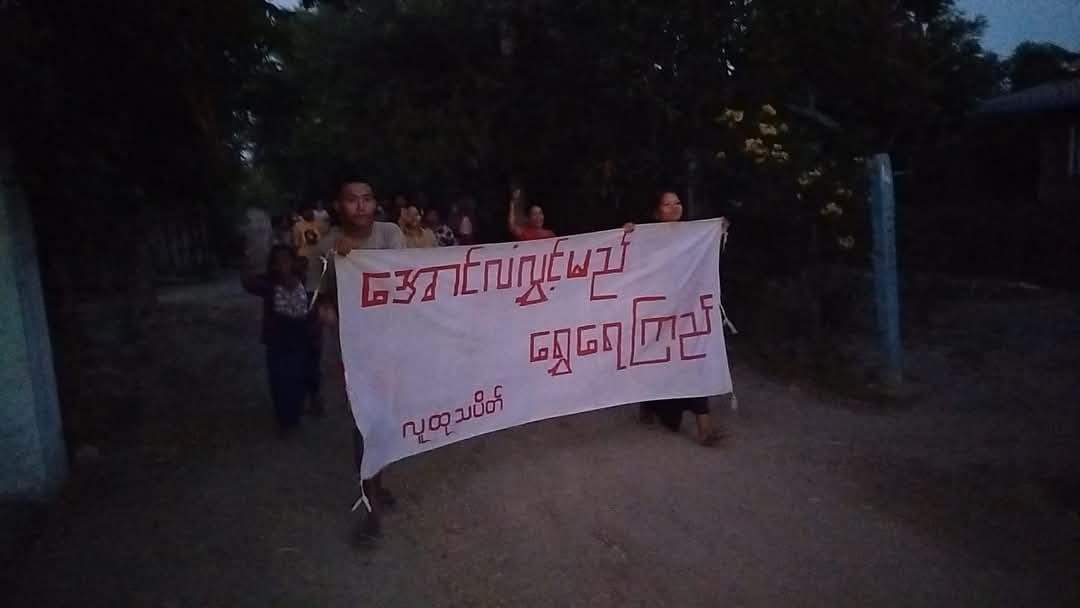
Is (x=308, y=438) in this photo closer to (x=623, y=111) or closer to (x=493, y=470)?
(x=493, y=470)

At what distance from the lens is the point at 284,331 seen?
7.13m

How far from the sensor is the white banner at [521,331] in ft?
16.7

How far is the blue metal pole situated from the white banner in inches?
73.5

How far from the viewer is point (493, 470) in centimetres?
598

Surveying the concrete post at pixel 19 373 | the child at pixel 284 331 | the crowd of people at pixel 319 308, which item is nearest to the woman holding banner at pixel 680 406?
the crowd of people at pixel 319 308

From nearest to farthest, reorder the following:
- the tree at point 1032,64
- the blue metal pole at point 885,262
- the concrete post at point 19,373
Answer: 1. the concrete post at point 19,373
2. the blue metal pole at point 885,262
3. the tree at point 1032,64

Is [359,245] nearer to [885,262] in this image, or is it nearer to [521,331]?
[521,331]

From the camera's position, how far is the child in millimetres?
7082

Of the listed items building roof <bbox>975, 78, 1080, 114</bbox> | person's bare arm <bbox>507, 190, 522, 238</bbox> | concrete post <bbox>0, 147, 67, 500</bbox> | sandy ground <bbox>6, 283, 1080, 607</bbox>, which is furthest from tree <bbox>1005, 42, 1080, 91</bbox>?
concrete post <bbox>0, 147, 67, 500</bbox>

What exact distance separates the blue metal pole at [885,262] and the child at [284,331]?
428cm

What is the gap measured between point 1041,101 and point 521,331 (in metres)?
15.8

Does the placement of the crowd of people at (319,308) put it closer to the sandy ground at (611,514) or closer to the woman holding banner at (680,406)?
the woman holding banner at (680,406)

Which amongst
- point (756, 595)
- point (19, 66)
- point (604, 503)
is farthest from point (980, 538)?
point (19, 66)

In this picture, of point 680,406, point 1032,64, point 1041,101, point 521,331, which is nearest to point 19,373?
point 521,331
